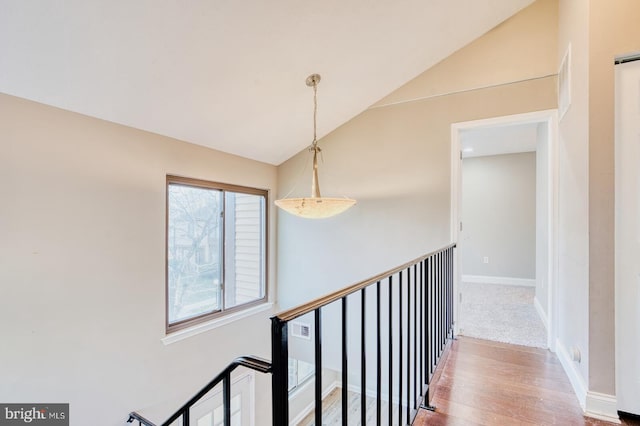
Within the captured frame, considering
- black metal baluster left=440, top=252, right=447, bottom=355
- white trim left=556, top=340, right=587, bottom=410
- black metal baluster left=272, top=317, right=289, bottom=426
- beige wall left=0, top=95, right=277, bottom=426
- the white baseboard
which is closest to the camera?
black metal baluster left=272, top=317, right=289, bottom=426

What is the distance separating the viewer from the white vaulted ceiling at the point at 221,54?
5.73 feet

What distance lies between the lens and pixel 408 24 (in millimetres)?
2479

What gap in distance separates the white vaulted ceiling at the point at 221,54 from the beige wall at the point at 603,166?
1.01m

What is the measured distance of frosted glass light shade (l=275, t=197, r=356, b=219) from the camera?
7.70 feet

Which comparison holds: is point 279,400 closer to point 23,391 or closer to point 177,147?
point 23,391

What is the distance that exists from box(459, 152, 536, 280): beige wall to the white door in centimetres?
365

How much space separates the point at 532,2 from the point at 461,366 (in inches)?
119

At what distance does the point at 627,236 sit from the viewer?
172 cm

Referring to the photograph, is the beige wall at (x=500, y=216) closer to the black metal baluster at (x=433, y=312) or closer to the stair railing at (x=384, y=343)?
the stair railing at (x=384, y=343)

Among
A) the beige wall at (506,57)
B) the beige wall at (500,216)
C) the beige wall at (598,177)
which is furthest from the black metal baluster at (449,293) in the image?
the beige wall at (500,216)

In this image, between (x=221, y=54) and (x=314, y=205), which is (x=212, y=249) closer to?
(x=314, y=205)

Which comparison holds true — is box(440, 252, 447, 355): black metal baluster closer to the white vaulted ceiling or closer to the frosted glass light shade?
the frosted glass light shade

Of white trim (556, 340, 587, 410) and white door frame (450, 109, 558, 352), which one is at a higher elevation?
white door frame (450, 109, 558, 352)

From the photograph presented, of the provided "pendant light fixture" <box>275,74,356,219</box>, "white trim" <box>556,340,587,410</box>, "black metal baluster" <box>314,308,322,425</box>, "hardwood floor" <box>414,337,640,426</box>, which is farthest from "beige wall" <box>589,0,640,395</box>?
"black metal baluster" <box>314,308,322,425</box>
